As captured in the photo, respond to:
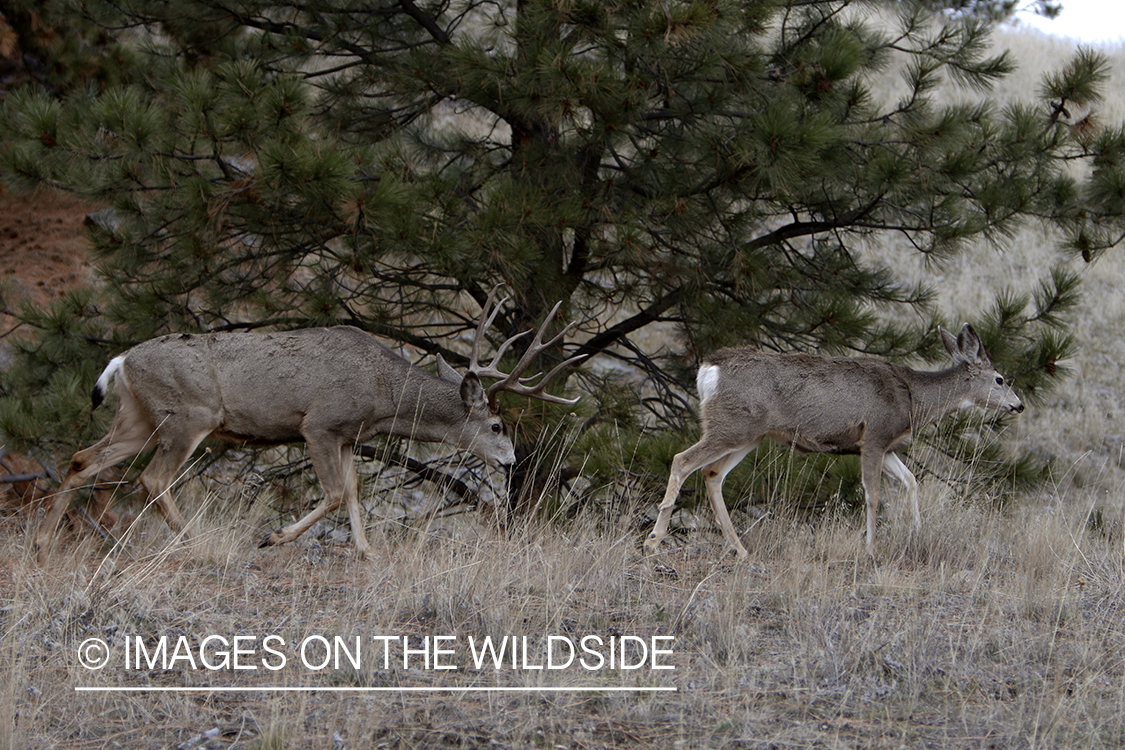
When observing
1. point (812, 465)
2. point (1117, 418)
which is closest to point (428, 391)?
point (812, 465)

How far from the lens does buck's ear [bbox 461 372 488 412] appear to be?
24.8 feet

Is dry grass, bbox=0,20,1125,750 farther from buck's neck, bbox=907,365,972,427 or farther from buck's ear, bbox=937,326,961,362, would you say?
buck's ear, bbox=937,326,961,362

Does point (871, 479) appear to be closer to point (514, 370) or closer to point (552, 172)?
point (514, 370)

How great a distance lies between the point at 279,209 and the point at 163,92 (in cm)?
240

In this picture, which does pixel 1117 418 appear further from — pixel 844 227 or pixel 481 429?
pixel 481 429

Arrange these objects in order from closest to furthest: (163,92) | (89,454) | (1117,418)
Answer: (89,454) < (163,92) < (1117,418)

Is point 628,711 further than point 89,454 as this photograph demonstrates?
No

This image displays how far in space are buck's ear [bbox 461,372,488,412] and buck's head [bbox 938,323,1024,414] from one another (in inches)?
130

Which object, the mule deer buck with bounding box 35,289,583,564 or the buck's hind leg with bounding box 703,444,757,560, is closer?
the mule deer buck with bounding box 35,289,583,564

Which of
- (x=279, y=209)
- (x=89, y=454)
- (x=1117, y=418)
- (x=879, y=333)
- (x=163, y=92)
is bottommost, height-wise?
(x=1117, y=418)

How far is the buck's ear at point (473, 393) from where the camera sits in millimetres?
7555

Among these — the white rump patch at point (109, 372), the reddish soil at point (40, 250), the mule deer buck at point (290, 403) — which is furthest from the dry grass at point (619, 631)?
the reddish soil at point (40, 250)

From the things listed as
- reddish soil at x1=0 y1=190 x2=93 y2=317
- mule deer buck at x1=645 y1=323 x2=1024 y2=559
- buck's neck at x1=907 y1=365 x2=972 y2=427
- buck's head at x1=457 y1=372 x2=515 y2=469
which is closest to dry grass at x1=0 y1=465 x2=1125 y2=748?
mule deer buck at x1=645 y1=323 x2=1024 y2=559

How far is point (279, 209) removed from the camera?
7.36 meters
